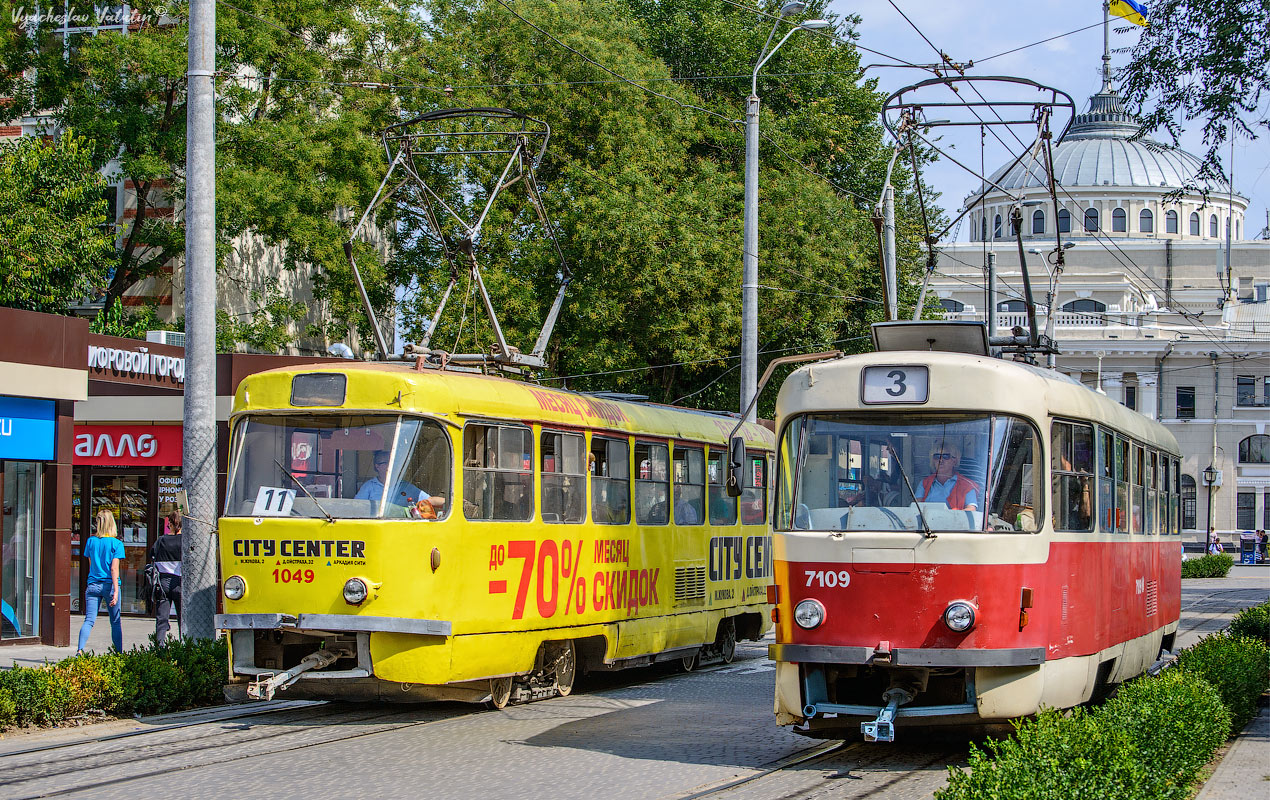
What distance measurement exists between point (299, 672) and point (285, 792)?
2649 millimetres

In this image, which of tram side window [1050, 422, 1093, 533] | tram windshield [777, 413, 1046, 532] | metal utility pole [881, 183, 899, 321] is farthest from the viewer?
metal utility pole [881, 183, 899, 321]

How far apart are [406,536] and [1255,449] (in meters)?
81.6

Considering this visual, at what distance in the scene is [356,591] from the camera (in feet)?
37.7

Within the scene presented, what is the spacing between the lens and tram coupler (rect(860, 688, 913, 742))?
968 cm

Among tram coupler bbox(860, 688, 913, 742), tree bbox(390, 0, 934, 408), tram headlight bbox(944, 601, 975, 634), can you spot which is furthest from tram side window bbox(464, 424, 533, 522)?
tree bbox(390, 0, 934, 408)

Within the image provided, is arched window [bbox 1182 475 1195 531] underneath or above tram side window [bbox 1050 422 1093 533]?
underneath

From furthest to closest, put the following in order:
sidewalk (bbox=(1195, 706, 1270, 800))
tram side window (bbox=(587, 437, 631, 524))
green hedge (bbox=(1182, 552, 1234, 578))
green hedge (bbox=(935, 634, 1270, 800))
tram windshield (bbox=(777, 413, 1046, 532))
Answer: green hedge (bbox=(1182, 552, 1234, 578)) → tram side window (bbox=(587, 437, 631, 524)) → tram windshield (bbox=(777, 413, 1046, 532)) → sidewalk (bbox=(1195, 706, 1270, 800)) → green hedge (bbox=(935, 634, 1270, 800))

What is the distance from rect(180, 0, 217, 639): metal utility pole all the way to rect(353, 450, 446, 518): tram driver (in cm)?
300

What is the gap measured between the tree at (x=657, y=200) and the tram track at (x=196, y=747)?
17390 millimetres

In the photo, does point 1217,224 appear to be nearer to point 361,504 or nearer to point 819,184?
point 819,184

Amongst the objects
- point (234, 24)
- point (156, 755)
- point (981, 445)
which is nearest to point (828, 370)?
point (981, 445)

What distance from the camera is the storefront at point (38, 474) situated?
57.7 ft

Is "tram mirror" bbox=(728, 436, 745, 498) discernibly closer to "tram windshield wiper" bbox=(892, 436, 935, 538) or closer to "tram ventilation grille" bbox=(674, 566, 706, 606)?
"tram windshield wiper" bbox=(892, 436, 935, 538)

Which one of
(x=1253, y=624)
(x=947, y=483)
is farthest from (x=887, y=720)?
(x=1253, y=624)
